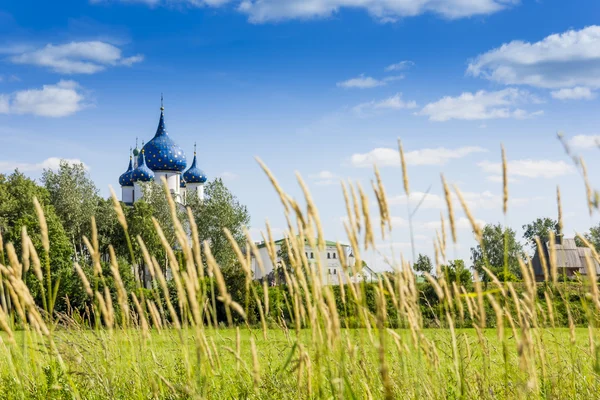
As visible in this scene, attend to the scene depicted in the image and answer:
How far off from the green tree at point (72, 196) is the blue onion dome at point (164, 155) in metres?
15.3

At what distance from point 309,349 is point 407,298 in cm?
51

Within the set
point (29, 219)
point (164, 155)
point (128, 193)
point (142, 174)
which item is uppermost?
point (164, 155)

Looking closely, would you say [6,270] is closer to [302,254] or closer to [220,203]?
[302,254]

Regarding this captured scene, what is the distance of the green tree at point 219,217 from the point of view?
130ft

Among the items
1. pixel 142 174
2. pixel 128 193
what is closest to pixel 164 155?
pixel 142 174

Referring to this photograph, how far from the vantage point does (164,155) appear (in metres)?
55.4

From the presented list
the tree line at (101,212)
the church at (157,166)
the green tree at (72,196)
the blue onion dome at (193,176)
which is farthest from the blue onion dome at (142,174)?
the green tree at (72,196)

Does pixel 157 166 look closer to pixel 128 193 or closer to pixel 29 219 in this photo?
pixel 128 193

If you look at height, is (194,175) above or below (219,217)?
above

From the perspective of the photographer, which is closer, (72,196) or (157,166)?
(72,196)

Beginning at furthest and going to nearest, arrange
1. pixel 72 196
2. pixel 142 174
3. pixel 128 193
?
pixel 128 193
pixel 142 174
pixel 72 196

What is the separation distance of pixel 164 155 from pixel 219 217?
16.6 m

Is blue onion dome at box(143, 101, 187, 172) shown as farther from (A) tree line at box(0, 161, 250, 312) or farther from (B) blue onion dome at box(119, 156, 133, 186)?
(A) tree line at box(0, 161, 250, 312)

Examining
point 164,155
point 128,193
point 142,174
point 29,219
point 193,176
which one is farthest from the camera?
point 193,176
